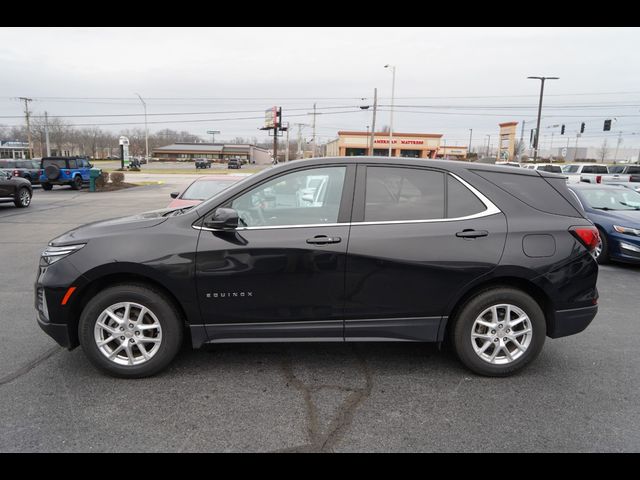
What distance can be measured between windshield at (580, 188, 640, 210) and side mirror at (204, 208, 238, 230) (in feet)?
26.1

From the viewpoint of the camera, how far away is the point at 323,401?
127 inches

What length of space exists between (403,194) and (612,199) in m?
7.36

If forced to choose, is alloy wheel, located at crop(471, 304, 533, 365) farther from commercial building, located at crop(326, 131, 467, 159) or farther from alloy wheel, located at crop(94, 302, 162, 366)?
commercial building, located at crop(326, 131, 467, 159)

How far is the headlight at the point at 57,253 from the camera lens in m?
3.43

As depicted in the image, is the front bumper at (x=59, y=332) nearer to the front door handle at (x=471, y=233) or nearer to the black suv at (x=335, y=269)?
the black suv at (x=335, y=269)

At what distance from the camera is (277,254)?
338cm

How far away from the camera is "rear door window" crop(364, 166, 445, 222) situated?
354 cm

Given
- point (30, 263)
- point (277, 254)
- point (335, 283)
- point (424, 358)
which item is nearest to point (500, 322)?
point (424, 358)

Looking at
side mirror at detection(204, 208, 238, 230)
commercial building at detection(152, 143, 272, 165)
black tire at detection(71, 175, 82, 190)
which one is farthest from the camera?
commercial building at detection(152, 143, 272, 165)

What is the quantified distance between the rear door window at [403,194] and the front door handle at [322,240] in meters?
0.31

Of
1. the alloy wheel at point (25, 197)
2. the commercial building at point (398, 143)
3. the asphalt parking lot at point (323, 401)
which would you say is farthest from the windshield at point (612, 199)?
the commercial building at point (398, 143)

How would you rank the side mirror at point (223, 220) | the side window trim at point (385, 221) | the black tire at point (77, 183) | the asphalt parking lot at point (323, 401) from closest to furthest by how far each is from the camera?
1. the asphalt parking lot at point (323, 401)
2. the side mirror at point (223, 220)
3. the side window trim at point (385, 221)
4. the black tire at point (77, 183)

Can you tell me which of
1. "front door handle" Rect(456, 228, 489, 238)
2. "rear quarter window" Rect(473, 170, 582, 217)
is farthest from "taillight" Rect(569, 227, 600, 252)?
"front door handle" Rect(456, 228, 489, 238)
